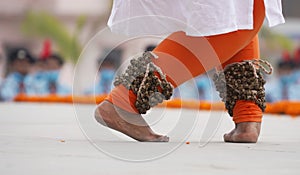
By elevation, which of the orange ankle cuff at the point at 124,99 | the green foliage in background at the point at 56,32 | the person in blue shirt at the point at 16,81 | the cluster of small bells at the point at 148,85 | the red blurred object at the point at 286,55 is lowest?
the red blurred object at the point at 286,55

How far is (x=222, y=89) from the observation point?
2.93 m

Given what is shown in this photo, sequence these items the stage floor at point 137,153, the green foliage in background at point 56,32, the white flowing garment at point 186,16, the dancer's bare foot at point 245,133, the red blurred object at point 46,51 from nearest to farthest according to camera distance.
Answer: the stage floor at point 137,153 → the white flowing garment at point 186,16 → the dancer's bare foot at point 245,133 → the red blurred object at point 46,51 → the green foliage in background at point 56,32

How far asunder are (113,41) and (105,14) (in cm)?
1756

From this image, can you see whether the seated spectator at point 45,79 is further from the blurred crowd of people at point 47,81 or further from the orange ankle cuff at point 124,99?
the orange ankle cuff at point 124,99

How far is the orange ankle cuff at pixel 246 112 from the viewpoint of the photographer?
2838 millimetres

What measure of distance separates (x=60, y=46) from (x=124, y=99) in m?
14.9

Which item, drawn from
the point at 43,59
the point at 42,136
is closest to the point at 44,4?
the point at 43,59

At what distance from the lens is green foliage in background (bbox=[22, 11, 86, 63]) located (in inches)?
672

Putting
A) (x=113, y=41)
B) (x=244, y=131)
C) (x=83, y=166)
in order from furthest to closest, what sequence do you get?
(x=244, y=131), (x=113, y=41), (x=83, y=166)

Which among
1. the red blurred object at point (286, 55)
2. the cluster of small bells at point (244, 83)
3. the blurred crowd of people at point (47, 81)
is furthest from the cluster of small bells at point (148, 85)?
→ the red blurred object at point (286, 55)

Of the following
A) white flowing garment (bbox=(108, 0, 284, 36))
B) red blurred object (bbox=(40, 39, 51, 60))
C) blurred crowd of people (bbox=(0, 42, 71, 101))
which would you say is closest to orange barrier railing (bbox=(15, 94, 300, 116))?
white flowing garment (bbox=(108, 0, 284, 36))

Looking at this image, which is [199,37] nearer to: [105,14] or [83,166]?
[83,166]

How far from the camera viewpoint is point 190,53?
272 centimetres

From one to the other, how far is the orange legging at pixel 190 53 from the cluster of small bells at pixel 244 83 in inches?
5.0
